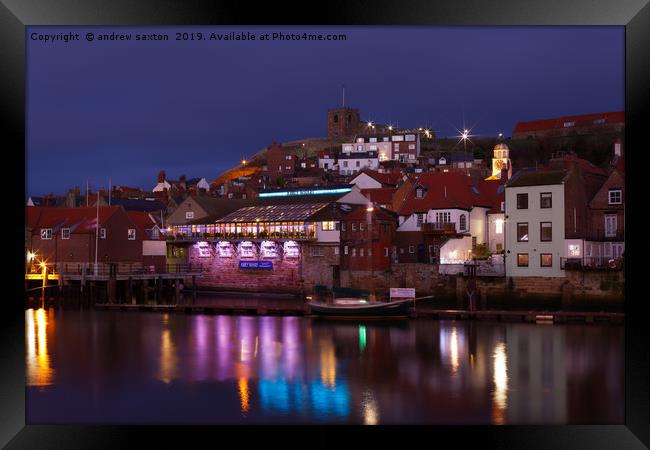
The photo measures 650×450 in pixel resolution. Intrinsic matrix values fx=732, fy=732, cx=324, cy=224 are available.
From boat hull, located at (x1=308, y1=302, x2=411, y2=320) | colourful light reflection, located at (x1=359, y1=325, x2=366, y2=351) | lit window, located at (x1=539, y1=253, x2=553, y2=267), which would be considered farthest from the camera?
lit window, located at (x1=539, y1=253, x2=553, y2=267)

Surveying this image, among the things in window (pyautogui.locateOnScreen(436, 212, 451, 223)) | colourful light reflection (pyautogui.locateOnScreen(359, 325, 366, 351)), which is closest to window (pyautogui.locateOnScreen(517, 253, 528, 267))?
window (pyautogui.locateOnScreen(436, 212, 451, 223))

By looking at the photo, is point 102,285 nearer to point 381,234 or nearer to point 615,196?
point 381,234

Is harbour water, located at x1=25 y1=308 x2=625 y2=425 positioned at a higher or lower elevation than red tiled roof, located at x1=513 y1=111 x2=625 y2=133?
lower

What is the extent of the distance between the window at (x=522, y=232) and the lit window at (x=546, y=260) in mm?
784

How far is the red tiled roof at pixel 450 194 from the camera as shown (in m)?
29.4

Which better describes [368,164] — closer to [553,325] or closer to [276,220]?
[276,220]

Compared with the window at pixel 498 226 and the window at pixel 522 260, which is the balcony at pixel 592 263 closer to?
the window at pixel 522 260

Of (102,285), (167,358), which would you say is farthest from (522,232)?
(102,285)

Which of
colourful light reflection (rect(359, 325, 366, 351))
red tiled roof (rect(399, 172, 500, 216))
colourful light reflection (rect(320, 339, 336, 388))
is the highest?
red tiled roof (rect(399, 172, 500, 216))

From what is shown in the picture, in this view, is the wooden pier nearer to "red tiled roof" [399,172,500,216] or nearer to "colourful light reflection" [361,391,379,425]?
"red tiled roof" [399,172,500,216]

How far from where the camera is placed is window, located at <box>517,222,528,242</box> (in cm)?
2380

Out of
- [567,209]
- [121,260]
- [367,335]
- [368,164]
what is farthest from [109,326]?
[368,164]

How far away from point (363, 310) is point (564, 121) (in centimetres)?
4680

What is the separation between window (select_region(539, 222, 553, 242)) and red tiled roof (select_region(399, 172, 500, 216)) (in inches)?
219
